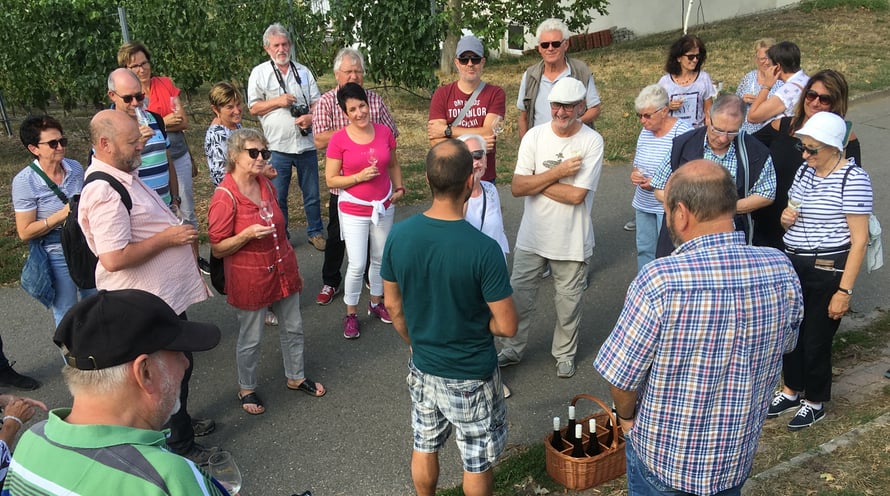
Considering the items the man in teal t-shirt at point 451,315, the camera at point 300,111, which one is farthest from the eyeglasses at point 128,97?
the man in teal t-shirt at point 451,315

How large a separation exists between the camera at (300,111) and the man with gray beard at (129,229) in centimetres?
279

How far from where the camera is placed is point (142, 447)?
1749 mm

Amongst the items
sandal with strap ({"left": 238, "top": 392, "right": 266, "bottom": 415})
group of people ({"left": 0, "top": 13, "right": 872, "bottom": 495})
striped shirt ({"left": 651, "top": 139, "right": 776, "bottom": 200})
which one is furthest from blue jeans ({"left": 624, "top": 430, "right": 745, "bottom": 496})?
sandal with strap ({"left": 238, "top": 392, "right": 266, "bottom": 415})

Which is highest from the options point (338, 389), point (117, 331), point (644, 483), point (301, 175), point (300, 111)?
point (300, 111)

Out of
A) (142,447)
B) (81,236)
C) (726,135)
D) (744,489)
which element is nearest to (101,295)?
(142,447)

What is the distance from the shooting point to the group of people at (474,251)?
242cm

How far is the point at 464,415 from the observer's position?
10.8 ft

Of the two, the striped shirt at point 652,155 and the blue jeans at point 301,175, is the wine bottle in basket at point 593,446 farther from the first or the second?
Answer: the blue jeans at point 301,175

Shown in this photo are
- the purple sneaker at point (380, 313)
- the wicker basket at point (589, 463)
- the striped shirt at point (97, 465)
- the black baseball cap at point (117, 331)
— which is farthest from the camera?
the purple sneaker at point (380, 313)

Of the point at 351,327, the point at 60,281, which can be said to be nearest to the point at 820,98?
the point at 351,327

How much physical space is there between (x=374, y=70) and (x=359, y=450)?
9268 millimetres

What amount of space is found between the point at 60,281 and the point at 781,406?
487cm

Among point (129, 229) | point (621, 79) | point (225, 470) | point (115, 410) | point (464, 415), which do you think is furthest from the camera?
point (621, 79)

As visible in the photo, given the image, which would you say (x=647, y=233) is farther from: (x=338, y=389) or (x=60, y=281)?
(x=60, y=281)
